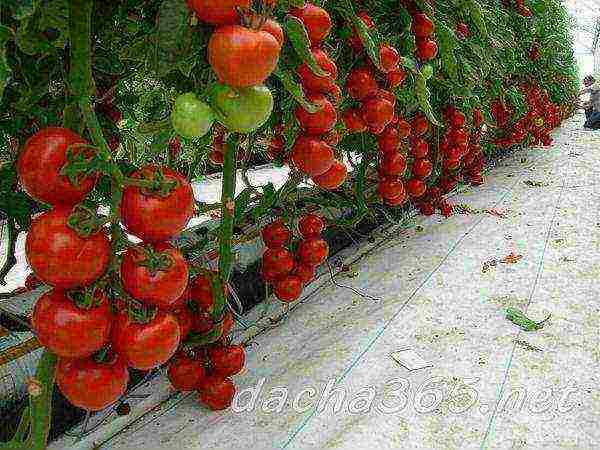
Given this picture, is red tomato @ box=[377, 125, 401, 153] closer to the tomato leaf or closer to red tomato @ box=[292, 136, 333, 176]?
red tomato @ box=[292, 136, 333, 176]

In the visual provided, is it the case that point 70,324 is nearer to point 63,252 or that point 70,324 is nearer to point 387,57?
point 63,252

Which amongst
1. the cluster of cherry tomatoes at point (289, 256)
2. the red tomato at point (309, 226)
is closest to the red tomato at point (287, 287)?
the cluster of cherry tomatoes at point (289, 256)

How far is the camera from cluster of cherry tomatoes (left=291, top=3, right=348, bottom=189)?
846 millimetres

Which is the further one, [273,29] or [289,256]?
[289,256]

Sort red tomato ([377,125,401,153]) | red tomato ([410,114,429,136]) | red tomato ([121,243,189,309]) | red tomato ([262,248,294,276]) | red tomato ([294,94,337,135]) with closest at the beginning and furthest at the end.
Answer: red tomato ([121,243,189,309])
red tomato ([294,94,337,135])
red tomato ([262,248,294,276])
red tomato ([377,125,401,153])
red tomato ([410,114,429,136])

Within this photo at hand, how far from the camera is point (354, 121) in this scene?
125 centimetres

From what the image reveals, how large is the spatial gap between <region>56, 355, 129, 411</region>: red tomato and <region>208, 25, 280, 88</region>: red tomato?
1.13 feet

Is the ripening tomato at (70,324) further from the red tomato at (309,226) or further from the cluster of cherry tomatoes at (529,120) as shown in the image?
the cluster of cherry tomatoes at (529,120)

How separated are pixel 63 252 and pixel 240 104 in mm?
208

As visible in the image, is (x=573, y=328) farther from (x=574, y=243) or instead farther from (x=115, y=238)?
(x=115, y=238)

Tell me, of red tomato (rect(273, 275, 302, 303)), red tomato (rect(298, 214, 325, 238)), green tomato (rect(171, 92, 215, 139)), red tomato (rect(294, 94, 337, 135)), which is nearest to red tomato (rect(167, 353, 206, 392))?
red tomato (rect(273, 275, 302, 303))

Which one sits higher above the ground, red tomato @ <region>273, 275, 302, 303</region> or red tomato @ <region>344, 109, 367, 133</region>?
red tomato @ <region>344, 109, 367, 133</region>

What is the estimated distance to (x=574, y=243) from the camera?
87.4 inches

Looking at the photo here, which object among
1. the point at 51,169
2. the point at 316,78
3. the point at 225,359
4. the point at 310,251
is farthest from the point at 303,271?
the point at 51,169
